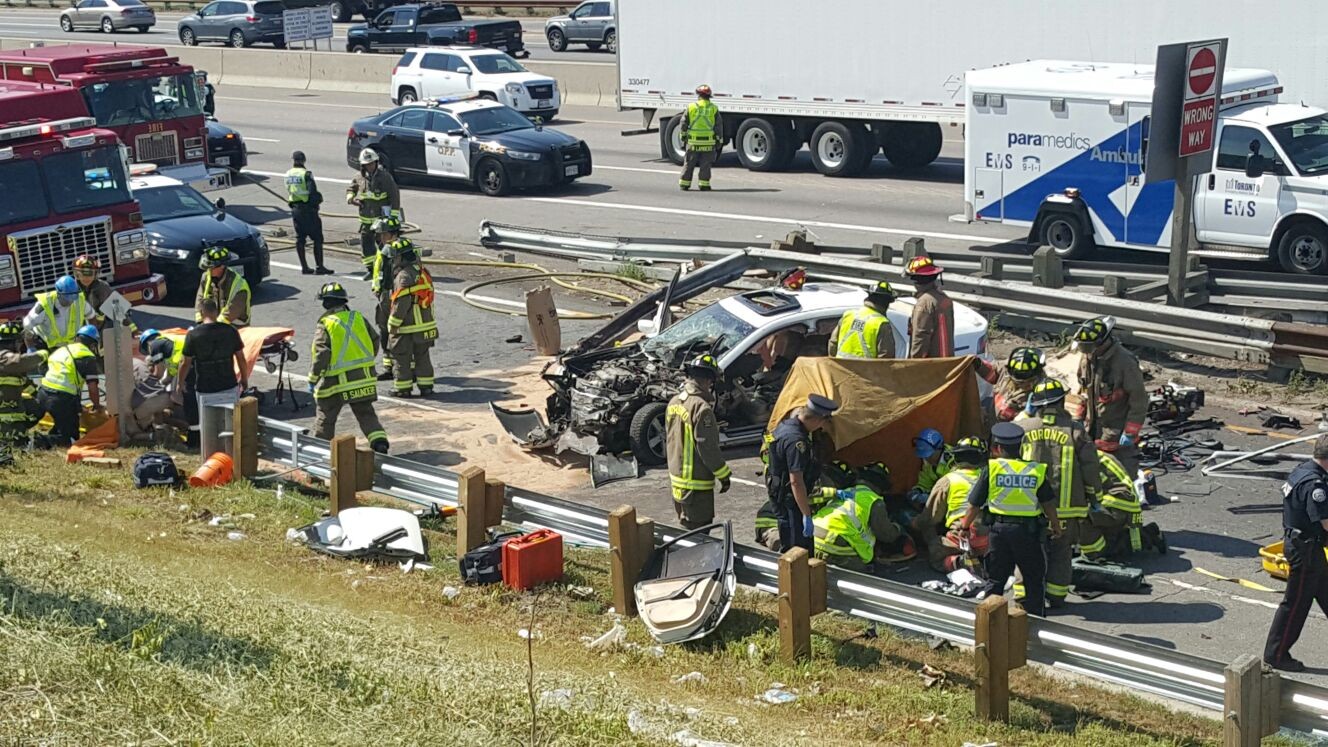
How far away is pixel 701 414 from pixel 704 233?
1245 centimetres

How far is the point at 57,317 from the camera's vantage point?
15.4 m

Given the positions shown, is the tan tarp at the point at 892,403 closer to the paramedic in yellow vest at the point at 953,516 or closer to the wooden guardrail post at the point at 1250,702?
the paramedic in yellow vest at the point at 953,516

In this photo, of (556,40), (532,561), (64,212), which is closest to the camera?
(532,561)

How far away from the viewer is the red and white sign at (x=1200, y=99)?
16.3 meters

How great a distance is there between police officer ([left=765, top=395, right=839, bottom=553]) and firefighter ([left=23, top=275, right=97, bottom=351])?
7.88 meters

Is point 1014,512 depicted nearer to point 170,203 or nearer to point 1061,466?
point 1061,466

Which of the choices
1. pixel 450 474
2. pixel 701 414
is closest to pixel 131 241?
pixel 450 474

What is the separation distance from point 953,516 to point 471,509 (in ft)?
10.8

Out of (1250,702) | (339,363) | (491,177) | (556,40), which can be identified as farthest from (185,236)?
(556,40)

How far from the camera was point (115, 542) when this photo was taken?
11344mm

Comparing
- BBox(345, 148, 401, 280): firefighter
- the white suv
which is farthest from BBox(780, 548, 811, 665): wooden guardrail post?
the white suv

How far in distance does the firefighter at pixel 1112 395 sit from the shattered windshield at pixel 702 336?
299 cm

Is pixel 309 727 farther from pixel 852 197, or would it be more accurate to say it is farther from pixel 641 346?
pixel 852 197

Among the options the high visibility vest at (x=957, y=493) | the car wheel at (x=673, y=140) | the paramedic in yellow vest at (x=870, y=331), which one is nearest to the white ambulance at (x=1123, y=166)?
the paramedic in yellow vest at (x=870, y=331)
